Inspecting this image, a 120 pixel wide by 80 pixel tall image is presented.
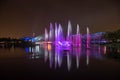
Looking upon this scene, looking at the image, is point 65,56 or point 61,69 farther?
point 65,56

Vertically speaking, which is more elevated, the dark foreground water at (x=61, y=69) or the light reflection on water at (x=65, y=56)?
the light reflection on water at (x=65, y=56)

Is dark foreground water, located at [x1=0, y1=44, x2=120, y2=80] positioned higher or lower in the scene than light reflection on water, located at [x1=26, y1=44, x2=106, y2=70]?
lower

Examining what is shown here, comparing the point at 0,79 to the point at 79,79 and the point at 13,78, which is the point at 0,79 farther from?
the point at 79,79

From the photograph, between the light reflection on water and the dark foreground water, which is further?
the light reflection on water

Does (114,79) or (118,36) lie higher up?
(118,36)

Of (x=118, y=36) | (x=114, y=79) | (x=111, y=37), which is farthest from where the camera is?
(x=111, y=37)

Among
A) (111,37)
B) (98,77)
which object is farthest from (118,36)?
(98,77)

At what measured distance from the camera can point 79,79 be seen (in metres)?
7.68

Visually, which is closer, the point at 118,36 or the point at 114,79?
the point at 114,79

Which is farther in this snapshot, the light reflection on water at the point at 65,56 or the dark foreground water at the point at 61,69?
the light reflection on water at the point at 65,56

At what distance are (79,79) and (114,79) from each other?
1228 millimetres

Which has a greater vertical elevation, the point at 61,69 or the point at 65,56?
the point at 65,56

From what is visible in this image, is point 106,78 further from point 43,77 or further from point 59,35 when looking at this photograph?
point 59,35

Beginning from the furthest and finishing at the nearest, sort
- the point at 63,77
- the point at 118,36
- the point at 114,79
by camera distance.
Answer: the point at 118,36, the point at 63,77, the point at 114,79
